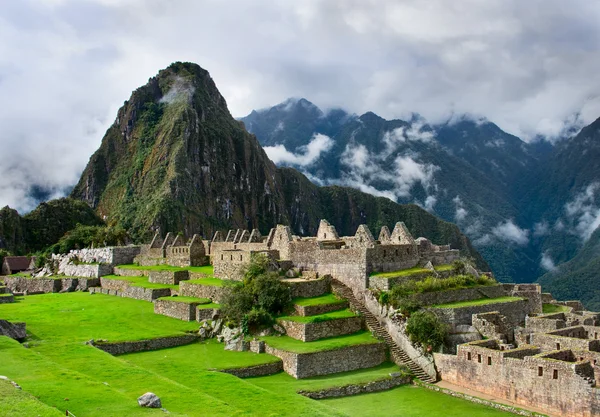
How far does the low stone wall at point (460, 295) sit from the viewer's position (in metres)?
26.8

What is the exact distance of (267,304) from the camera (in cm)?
2694

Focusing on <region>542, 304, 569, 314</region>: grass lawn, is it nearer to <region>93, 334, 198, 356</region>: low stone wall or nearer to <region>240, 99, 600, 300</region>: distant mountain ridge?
<region>93, 334, 198, 356</region>: low stone wall

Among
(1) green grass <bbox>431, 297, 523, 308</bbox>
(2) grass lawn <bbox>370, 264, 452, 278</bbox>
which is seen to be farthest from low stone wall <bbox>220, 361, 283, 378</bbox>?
(1) green grass <bbox>431, 297, 523, 308</bbox>

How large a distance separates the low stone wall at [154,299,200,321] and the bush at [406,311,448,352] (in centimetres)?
1144

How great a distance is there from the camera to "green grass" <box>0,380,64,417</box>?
11.9m

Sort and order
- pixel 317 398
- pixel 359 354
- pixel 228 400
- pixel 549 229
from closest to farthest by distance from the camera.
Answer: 1. pixel 228 400
2. pixel 317 398
3. pixel 359 354
4. pixel 549 229

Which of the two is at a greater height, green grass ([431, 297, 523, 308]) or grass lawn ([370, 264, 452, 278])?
grass lawn ([370, 264, 452, 278])

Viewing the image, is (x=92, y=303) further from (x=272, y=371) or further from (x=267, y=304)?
(x=272, y=371)

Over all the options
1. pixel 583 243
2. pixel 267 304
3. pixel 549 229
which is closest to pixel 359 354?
pixel 267 304

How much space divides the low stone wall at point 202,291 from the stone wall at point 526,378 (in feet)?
39.1

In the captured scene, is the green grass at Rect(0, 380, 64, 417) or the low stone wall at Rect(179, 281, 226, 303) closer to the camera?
the green grass at Rect(0, 380, 64, 417)

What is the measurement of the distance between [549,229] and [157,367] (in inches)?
4352

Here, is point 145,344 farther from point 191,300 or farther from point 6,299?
point 6,299

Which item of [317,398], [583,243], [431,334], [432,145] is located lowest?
[317,398]
